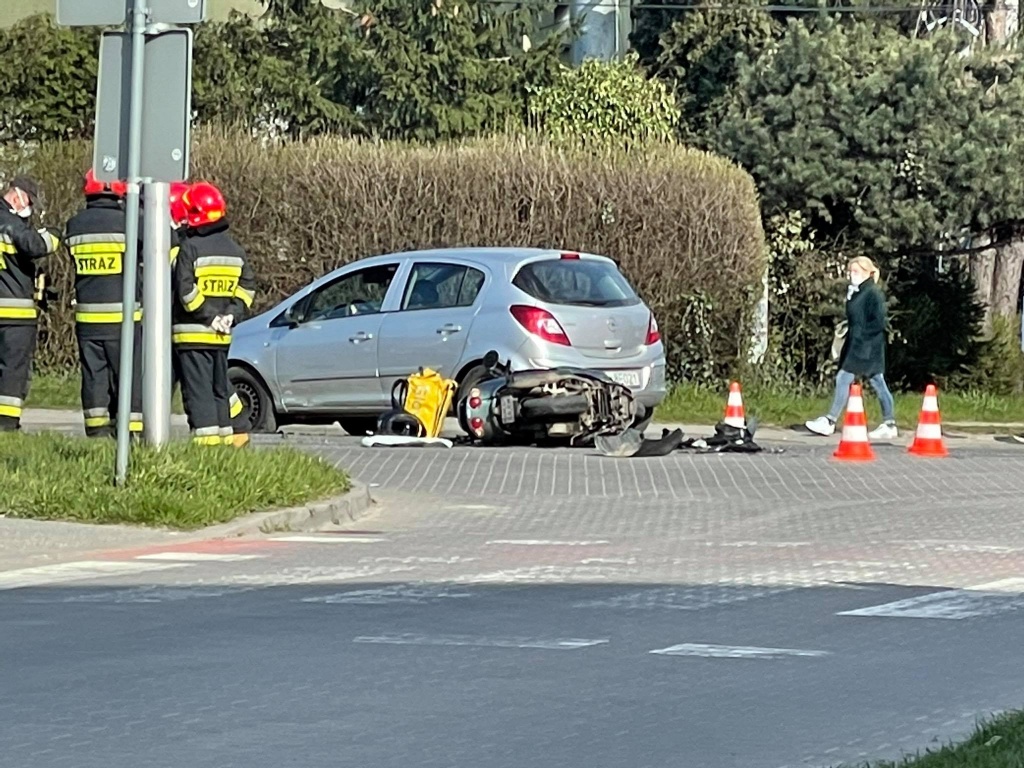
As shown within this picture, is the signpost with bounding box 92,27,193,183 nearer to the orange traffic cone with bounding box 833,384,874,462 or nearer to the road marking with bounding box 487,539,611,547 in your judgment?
the road marking with bounding box 487,539,611,547

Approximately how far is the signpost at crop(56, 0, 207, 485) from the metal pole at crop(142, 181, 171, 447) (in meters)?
0.88

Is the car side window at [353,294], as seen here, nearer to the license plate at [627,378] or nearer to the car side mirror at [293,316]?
the car side mirror at [293,316]

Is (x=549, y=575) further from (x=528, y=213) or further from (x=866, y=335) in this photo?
(x=528, y=213)

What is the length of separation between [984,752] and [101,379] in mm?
10238

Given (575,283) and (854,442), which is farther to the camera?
(575,283)

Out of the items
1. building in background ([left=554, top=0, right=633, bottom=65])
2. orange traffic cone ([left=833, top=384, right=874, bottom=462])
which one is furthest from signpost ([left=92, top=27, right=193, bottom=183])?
building in background ([left=554, top=0, right=633, bottom=65])

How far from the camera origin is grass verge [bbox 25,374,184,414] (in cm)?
2328

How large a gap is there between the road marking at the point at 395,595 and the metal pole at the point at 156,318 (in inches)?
147

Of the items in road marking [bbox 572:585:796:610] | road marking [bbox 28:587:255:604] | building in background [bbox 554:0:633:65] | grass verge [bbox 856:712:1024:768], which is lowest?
road marking [bbox 28:587:255:604]

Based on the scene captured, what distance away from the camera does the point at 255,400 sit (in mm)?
20031

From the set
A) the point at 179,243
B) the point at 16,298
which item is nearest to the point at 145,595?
the point at 179,243

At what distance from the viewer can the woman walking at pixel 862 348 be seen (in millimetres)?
20984

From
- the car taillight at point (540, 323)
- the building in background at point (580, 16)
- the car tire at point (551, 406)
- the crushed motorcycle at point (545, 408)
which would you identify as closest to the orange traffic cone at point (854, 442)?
the crushed motorcycle at point (545, 408)

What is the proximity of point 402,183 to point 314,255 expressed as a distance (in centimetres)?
127
